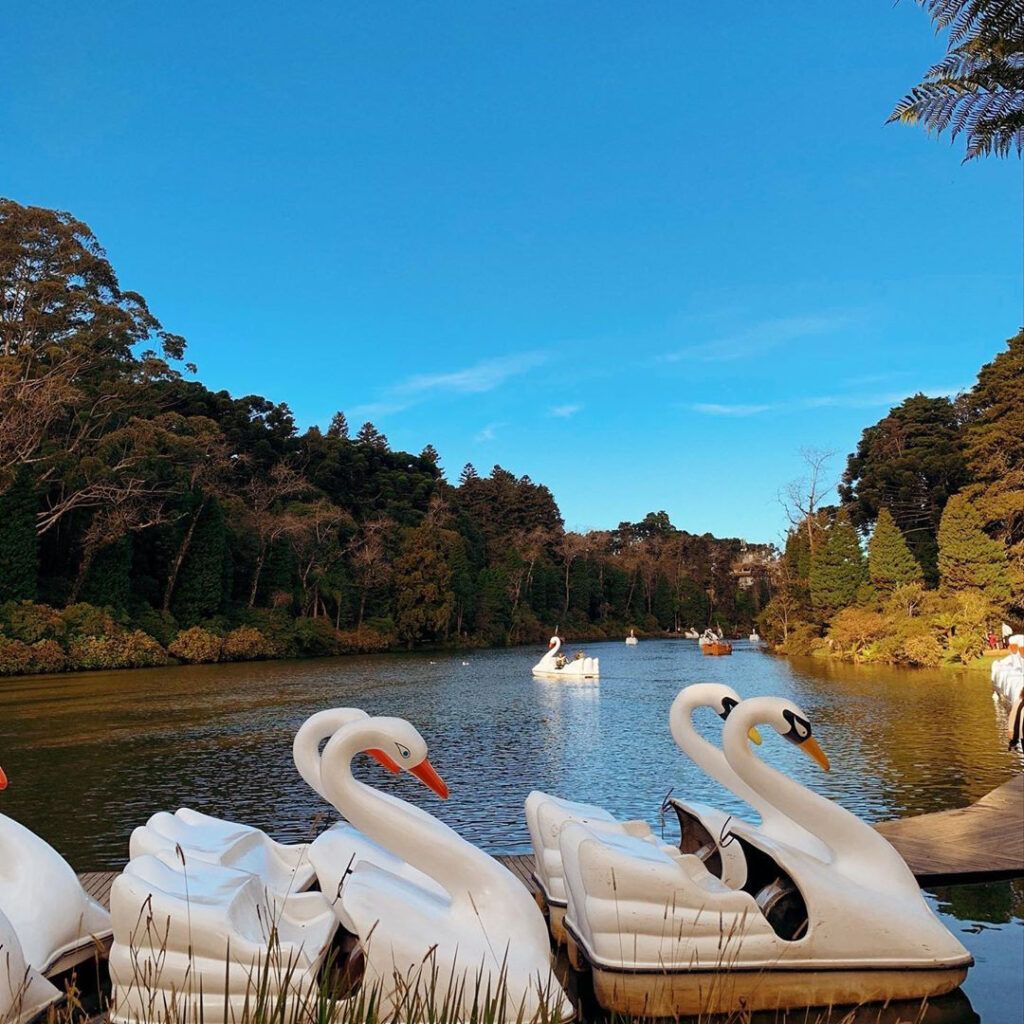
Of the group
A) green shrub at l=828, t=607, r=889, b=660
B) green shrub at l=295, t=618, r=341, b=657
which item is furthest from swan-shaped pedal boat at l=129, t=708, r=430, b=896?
green shrub at l=295, t=618, r=341, b=657

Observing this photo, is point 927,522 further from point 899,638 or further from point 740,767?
point 740,767

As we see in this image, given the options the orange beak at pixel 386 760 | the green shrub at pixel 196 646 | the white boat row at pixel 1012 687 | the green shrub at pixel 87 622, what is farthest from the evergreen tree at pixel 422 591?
the orange beak at pixel 386 760

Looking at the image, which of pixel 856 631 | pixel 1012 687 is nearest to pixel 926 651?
pixel 856 631

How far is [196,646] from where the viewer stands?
31438 mm

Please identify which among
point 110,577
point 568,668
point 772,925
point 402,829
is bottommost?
point 568,668

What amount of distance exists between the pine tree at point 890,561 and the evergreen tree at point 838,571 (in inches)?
70.9

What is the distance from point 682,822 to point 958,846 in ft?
7.98

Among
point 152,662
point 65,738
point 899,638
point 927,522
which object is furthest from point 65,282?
point 927,522

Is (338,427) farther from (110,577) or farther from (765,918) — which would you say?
(765,918)

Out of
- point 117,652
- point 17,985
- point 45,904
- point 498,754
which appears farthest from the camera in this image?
point 117,652

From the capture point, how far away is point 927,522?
39.9 meters

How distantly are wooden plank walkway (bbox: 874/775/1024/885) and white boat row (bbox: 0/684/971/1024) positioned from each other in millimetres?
1890

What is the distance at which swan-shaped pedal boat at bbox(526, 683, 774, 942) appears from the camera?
463cm

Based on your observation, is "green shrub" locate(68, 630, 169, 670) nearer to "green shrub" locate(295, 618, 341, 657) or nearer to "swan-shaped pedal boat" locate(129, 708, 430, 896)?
"green shrub" locate(295, 618, 341, 657)
